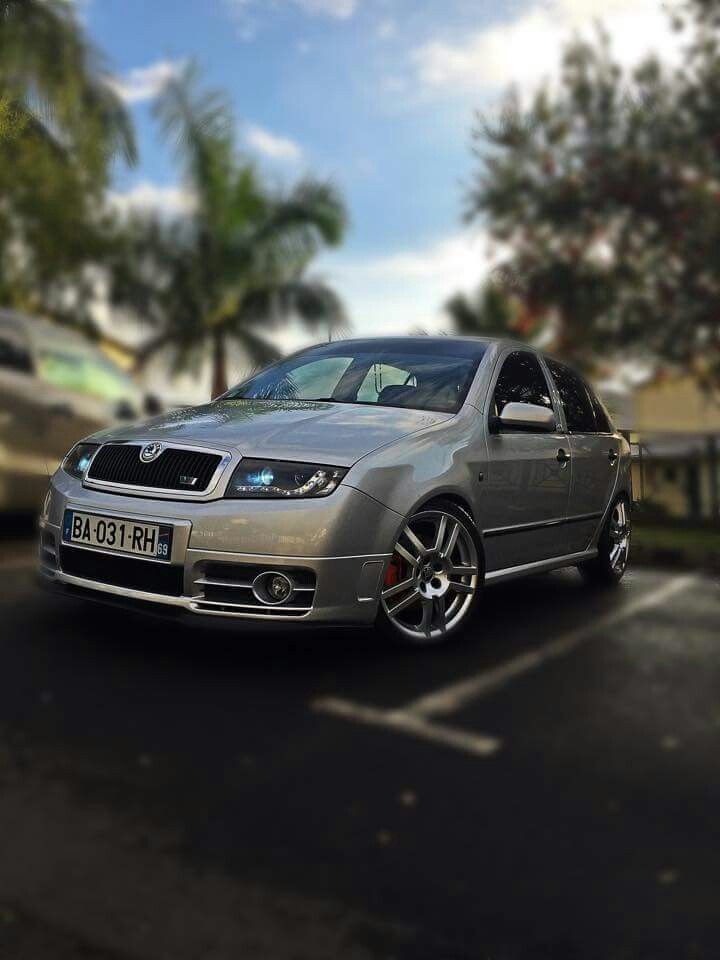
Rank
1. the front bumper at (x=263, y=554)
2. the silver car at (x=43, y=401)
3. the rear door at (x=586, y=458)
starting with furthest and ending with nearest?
1. the rear door at (x=586, y=458)
2. the silver car at (x=43, y=401)
3. the front bumper at (x=263, y=554)

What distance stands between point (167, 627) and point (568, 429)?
1.48 ft

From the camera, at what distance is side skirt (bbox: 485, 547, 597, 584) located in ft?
3.79

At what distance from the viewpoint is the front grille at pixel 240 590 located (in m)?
0.96

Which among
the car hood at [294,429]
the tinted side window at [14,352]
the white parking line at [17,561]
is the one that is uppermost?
the tinted side window at [14,352]

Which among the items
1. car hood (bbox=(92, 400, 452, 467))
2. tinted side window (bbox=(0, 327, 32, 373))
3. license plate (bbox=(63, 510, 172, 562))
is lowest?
license plate (bbox=(63, 510, 172, 562))

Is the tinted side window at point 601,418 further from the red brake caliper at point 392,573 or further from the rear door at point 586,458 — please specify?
the red brake caliper at point 392,573

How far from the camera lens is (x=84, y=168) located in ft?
4.41

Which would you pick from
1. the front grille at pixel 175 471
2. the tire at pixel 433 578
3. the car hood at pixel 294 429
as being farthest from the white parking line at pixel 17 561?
the tire at pixel 433 578

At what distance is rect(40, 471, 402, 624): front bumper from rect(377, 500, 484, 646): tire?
0.05 meters

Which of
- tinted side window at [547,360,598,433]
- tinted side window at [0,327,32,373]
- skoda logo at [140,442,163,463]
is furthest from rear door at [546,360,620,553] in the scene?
tinted side window at [0,327,32,373]

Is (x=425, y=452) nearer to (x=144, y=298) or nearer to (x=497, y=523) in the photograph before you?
(x=497, y=523)

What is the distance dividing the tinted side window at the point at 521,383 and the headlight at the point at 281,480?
241mm

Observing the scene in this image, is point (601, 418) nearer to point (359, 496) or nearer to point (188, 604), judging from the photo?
point (359, 496)

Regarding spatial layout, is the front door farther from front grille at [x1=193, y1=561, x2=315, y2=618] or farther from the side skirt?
front grille at [x1=193, y1=561, x2=315, y2=618]
